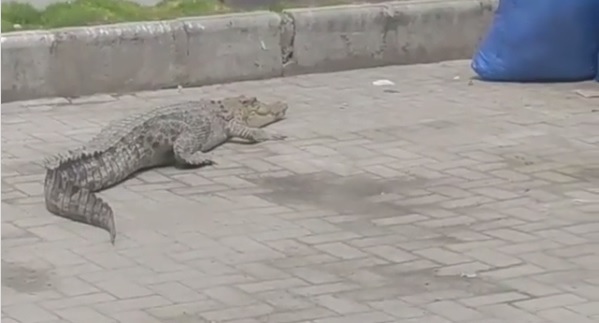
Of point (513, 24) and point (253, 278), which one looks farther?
point (513, 24)

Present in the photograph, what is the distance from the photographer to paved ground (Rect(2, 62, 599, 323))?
18.3 feet

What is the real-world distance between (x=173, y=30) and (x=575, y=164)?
305 cm

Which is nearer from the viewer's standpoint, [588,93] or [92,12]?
[588,93]

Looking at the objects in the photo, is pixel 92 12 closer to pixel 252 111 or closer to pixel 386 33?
pixel 252 111

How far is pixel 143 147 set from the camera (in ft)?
24.5

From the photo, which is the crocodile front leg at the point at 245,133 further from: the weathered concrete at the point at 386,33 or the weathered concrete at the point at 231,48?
the weathered concrete at the point at 386,33

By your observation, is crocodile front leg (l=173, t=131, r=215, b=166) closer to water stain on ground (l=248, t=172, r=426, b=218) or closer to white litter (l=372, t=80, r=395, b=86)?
water stain on ground (l=248, t=172, r=426, b=218)

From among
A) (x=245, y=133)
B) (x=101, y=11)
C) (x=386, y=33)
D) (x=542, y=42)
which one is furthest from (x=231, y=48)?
(x=542, y=42)

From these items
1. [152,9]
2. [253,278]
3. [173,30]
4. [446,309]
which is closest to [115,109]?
[173,30]

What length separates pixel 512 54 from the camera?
9.70m

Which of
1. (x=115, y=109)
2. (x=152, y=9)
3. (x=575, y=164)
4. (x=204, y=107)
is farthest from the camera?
(x=152, y=9)

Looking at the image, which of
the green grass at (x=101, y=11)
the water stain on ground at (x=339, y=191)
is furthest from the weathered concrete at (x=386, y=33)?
the water stain on ground at (x=339, y=191)

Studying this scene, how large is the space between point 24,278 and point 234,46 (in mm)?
4120

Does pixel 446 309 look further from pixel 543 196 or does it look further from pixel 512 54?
pixel 512 54
